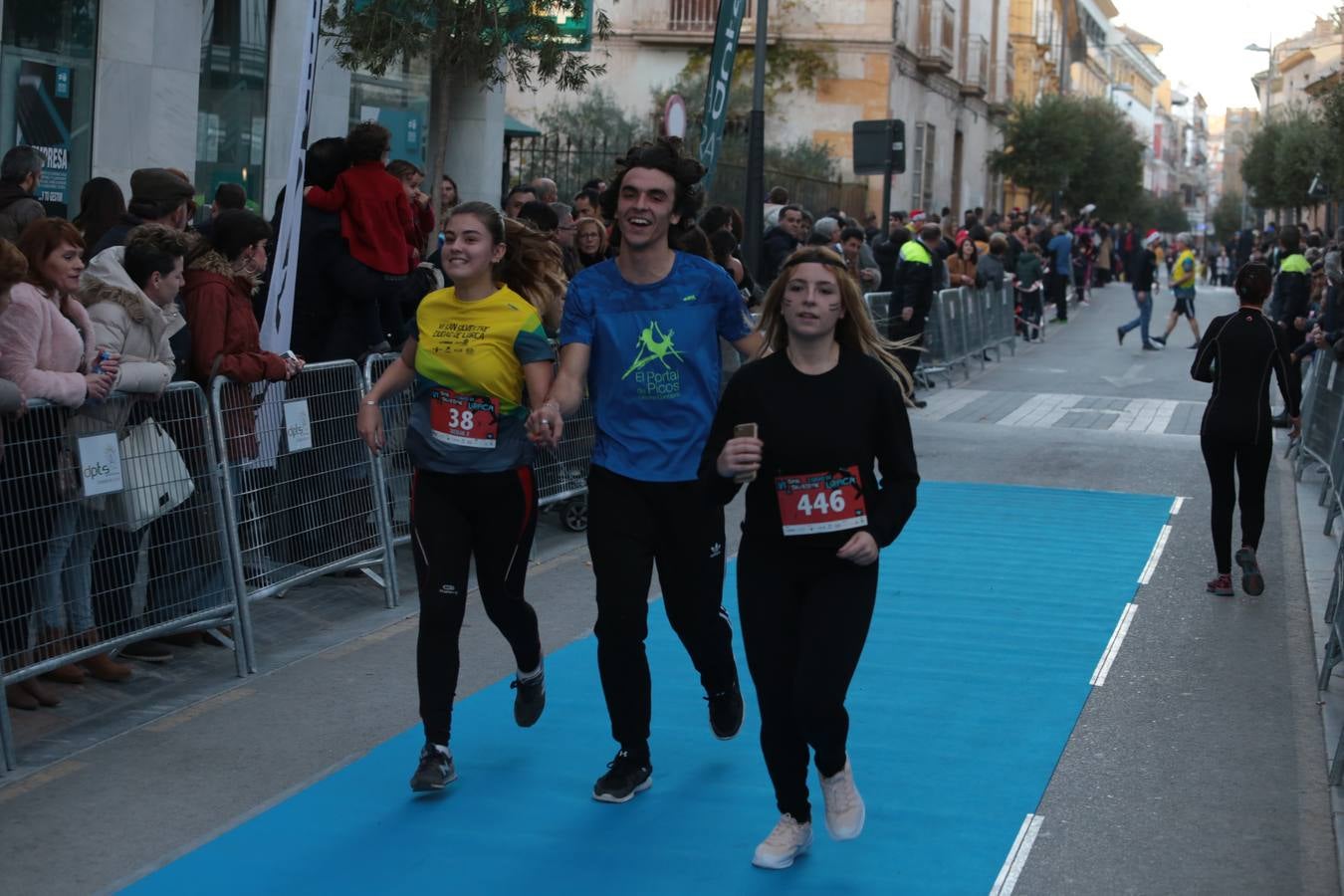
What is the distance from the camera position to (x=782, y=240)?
17.4 m

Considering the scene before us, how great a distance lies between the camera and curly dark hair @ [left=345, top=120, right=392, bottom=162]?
31.0 feet

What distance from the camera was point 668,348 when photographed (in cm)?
570

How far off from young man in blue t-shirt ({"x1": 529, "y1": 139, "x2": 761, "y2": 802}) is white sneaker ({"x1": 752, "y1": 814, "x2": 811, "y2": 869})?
2.47 feet

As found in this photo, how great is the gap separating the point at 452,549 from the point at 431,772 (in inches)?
27.9

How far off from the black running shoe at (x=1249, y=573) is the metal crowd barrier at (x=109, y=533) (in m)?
5.31

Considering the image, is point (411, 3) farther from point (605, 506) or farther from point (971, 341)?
point (971, 341)

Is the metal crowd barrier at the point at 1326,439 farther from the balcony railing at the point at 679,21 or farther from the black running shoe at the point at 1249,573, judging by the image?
the balcony railing at the point at 679,21

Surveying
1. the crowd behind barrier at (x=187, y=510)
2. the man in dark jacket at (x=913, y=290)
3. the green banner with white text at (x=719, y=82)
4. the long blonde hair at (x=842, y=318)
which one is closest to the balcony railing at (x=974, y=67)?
the man in dark jacket at (x=913, y=290)

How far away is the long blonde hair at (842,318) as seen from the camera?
517cm

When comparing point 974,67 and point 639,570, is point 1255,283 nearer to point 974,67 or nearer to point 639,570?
point 639,570

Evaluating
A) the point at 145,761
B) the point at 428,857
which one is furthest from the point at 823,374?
the point at 145,761

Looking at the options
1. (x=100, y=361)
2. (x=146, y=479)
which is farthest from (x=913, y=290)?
(x=100, y=361)

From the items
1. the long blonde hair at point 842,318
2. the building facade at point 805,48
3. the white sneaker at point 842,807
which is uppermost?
the building facade at point 805,48

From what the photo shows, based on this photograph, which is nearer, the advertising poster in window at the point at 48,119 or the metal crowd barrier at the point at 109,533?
the metal crowd barrier at the point at 109,533
